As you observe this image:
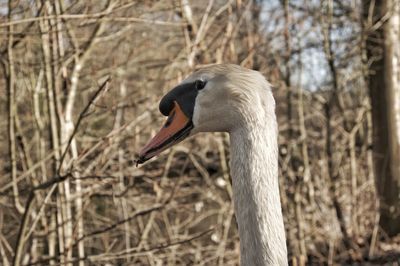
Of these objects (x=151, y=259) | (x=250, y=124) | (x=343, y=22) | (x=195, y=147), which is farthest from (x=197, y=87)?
(x=343, y=22)

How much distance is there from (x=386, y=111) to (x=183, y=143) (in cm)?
402

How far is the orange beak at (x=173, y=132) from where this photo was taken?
3.16m

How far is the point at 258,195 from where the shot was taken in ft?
9.66

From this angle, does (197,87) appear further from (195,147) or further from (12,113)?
(195,147)

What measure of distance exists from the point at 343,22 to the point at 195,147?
341 cm

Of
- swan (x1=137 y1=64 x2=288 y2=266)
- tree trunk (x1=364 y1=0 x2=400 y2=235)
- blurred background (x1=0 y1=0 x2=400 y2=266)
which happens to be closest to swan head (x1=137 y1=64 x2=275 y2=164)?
swan (x1=137 y1=64 x2=288 y2=266)

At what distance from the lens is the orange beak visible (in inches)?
124

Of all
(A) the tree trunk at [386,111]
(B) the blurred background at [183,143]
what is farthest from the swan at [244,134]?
(A) the tree trunk at [386,111]

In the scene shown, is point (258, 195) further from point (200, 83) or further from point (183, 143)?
point (183, 143)

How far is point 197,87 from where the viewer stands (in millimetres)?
3152

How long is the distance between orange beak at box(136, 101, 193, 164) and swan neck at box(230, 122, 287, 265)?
0.79 ft

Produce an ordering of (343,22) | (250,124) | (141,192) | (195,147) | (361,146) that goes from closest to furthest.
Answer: (250,124) < (141,192) < (195,147) < (343,22) < (361,146)

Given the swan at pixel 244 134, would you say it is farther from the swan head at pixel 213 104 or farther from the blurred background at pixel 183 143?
the blurred background at pixel 183 143

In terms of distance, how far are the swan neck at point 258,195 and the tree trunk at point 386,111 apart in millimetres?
7730
